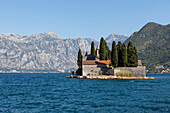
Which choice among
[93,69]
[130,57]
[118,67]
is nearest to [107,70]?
[118,67]

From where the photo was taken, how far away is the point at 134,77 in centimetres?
9494

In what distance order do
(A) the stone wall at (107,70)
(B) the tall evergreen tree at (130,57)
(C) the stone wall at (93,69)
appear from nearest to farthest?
(A) the stone wall at (107,70) < (B) the tall evergreen tree at (130,57) < (C) the stone wall at (93,69)

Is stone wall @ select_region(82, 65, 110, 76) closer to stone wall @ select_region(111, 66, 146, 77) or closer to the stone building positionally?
the stone building

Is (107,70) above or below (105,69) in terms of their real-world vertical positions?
below

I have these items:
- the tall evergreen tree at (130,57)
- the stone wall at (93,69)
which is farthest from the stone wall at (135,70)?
the stone wall at (93,69)

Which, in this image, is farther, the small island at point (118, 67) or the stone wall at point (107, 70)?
the stone wall at point (107, 70)

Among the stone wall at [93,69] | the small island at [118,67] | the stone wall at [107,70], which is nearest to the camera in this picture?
the small island at [118,67]

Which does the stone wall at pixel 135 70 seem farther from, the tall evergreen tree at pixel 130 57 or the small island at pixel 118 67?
the tall evergreen tree at pixel 130 57

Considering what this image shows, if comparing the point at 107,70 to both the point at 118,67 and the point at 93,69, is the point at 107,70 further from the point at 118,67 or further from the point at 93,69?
the point at 93,69

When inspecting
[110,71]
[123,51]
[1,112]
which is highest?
[123,51]

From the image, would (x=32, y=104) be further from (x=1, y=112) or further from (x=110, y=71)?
(x=110, y=71)

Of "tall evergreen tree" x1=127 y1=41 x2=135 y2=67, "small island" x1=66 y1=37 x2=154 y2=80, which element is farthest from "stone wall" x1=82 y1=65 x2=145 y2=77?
"tall evergreen tree" x1=127 y1=41 x2=135 y2=67

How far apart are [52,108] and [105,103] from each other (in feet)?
25.8

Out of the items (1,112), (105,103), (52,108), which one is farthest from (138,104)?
(1,112)
